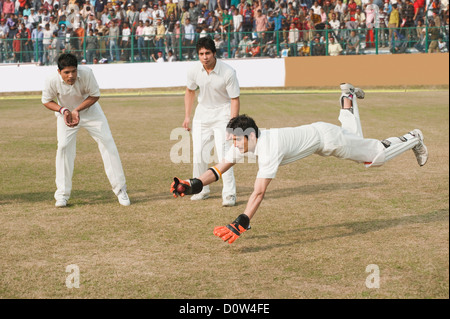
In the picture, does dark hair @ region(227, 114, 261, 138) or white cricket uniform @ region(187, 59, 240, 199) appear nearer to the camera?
dark hair @ region(227, 114, 261, 138)

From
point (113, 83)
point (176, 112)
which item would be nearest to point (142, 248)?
point (176, 112)

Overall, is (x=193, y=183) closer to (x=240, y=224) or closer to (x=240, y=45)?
(x=240, y=224)

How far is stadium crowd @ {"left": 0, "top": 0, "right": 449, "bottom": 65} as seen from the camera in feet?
Result: 88.3

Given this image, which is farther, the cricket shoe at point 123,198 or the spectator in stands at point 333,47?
the spectator in stands at point 333,47

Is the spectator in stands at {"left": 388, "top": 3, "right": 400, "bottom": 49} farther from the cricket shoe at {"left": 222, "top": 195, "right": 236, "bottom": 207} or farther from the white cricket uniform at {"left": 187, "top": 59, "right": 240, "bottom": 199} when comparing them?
the cricket shoe at {"left": 222, "top": 195, "right": 236, "bottom": 207}

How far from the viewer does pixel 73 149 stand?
869cm

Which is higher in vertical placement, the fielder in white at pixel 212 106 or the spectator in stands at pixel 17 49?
the spectator in stands at pixel 17 49

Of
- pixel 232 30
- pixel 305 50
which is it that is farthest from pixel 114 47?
pixel 305 50

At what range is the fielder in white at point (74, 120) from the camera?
830 cm

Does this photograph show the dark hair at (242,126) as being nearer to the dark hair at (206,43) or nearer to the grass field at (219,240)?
the grass field at (219,240)

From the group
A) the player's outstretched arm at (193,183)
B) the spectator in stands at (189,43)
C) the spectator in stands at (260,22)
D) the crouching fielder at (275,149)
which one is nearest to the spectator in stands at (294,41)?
the spectator in stands at (260,22)

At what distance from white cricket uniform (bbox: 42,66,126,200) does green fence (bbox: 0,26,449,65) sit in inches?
762

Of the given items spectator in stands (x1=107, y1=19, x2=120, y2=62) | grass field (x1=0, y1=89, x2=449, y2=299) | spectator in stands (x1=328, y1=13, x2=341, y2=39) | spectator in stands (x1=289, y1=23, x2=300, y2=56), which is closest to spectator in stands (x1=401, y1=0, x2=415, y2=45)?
spectator in stands (x1=328, y1=13, x2=341, y2=39)

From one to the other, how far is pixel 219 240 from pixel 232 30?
75.5ft
